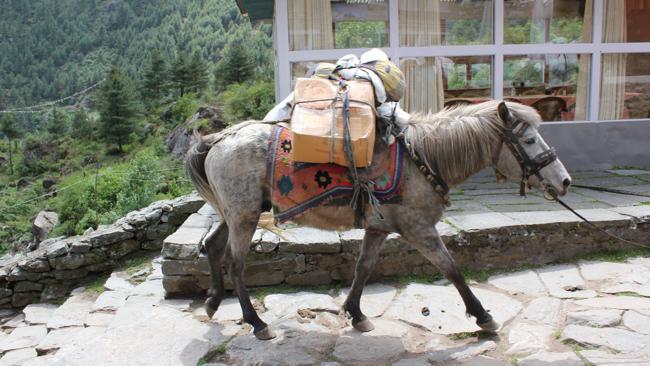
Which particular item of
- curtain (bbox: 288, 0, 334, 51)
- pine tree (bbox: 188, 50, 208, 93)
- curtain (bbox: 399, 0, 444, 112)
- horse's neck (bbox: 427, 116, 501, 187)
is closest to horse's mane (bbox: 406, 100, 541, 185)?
horse's neck (bbox: 427, 116, 501, 187)

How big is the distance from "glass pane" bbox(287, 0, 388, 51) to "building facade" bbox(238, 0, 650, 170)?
14mm

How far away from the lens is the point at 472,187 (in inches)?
280

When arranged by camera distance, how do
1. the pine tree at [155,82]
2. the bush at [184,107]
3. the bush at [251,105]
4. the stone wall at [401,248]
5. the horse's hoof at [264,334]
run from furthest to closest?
the pine tree at [155,82] → the bush at [184,107] → the bush at [251,105] → the stone wall at [401,248] → the horse's hoof at [264,334]

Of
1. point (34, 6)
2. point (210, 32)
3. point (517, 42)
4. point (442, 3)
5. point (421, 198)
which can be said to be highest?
point (34, 6)

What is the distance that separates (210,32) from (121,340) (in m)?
94.5

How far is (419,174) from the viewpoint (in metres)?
3.40

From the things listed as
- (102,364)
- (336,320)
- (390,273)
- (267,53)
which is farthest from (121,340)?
(267,53)

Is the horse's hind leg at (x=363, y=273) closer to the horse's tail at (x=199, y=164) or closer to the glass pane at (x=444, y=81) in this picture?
the horse's tail at (x=199, y=164)

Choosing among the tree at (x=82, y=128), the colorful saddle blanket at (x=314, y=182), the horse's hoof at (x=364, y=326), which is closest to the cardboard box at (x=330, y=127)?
the colorful saddle blanket at (x=314, y=182)

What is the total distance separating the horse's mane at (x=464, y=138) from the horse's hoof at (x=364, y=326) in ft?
3.81

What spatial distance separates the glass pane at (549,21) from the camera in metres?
7.80

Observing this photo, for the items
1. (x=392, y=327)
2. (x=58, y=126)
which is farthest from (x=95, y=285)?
(x=58, y=126)

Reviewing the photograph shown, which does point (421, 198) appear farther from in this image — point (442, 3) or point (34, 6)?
point (34, 6)

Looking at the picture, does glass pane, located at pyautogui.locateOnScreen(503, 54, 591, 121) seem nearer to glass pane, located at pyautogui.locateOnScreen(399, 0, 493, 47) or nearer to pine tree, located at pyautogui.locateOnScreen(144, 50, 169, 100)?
glass pane, located at pyautogui.locateOnScreen(399, 0, 493, 47)
